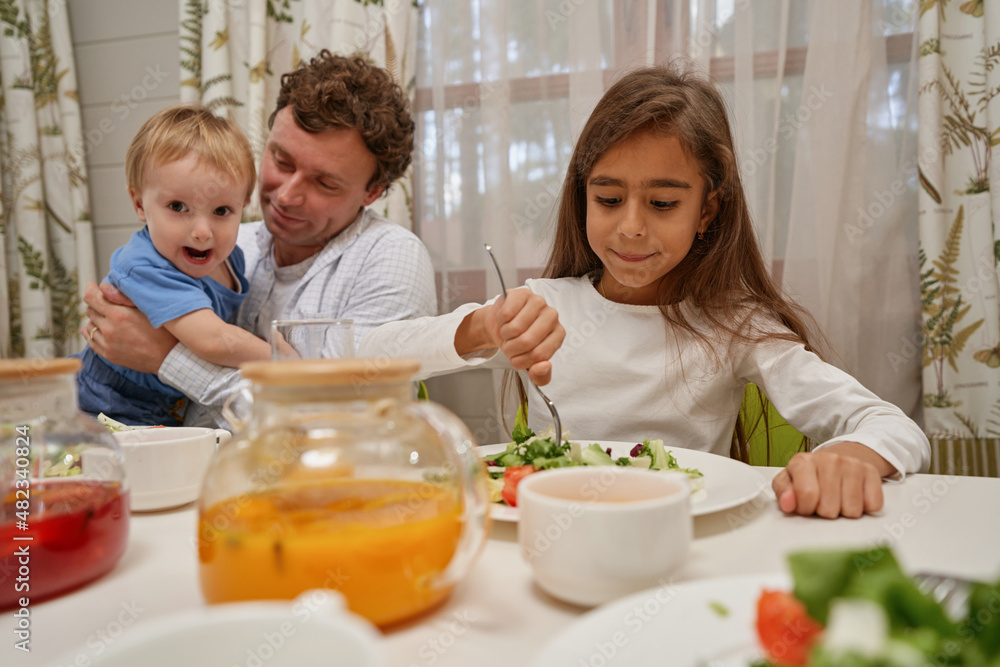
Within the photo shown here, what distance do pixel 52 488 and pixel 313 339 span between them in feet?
1.47

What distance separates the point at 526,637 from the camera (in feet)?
1.55

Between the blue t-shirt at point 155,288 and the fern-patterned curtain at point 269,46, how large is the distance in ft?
2.55

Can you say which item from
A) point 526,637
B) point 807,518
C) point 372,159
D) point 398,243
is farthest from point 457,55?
point 526,637

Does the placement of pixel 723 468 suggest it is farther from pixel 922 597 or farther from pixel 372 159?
pixel 372 159

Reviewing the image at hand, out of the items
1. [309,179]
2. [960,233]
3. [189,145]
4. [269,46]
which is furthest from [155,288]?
[960,233]

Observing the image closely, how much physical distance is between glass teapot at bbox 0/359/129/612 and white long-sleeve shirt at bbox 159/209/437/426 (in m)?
1.08

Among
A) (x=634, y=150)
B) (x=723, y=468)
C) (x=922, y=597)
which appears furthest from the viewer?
(x=634, y=150)

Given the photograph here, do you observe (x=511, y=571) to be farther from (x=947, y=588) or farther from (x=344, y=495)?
(x=947, y=588)

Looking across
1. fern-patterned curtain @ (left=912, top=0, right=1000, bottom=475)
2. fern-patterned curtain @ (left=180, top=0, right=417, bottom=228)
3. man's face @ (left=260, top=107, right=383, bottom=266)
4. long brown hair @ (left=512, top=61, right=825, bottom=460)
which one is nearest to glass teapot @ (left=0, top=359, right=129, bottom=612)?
long brown hair @ (left=512, top=61, right=825, bottom=460)

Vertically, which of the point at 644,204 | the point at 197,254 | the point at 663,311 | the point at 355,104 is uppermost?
the point at 355,104

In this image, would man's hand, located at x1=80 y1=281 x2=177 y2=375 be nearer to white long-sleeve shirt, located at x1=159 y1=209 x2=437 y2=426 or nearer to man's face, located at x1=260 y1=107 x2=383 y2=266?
white long-sleeve shirt, located at x1=159 y1=209 x2=437 y2=426

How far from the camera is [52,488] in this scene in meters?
0.57

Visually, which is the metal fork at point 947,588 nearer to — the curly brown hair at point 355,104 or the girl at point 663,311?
the girl at point 663,311

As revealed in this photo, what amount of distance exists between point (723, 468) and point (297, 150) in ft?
4.46
